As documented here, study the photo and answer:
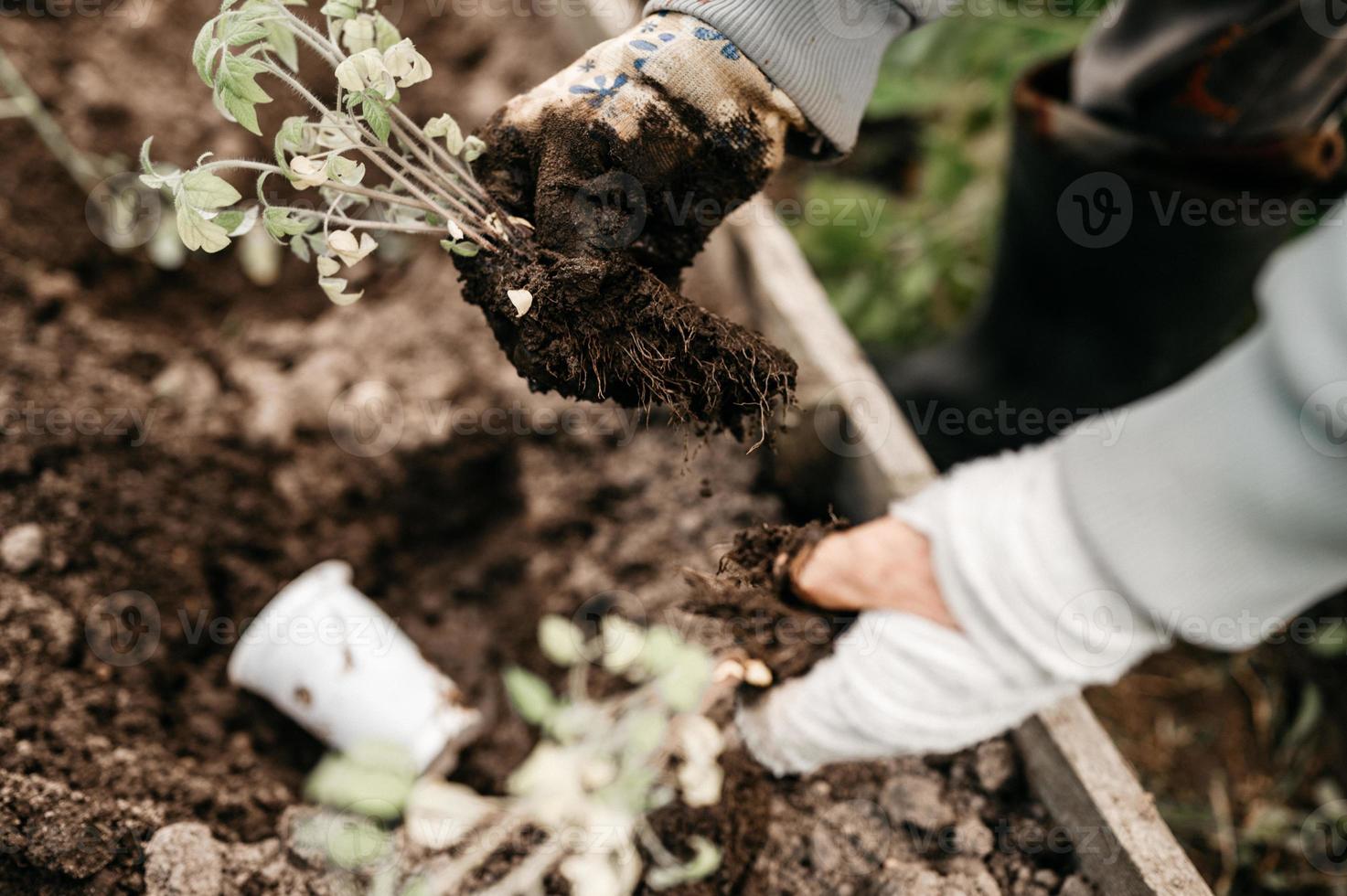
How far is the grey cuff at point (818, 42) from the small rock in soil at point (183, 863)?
111 centimetres

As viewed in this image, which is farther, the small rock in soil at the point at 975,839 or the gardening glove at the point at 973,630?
the small rock in soil at the point at 975,839

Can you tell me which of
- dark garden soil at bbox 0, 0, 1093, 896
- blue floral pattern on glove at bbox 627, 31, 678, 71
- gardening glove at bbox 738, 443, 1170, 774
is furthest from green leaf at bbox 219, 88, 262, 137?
gardening glove at bbox 738, 443, 1170, 774

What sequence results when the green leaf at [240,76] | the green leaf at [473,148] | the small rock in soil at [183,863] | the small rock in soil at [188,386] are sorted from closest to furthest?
the green leaf at [240,76] < the green leaf at [473,148] < the small rock in soil at [183,863] < the small rock in soil at [188,386]

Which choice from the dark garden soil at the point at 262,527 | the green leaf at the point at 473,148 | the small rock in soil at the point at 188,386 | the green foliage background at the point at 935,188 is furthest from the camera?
the green foliage background at the point at 935,188

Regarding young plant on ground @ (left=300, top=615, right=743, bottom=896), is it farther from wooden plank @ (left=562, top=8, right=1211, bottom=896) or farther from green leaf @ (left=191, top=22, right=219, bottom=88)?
green leaf @ (left=191, top=22, right=219, bottom=88)

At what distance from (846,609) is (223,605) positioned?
1.00 metres

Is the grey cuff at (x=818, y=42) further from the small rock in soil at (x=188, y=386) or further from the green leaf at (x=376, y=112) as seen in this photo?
the small rock in soil at (x=188, y=386)

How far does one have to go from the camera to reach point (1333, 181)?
138cm

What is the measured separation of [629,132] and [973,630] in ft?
2.15

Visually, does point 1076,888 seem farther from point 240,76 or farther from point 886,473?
point 240,76

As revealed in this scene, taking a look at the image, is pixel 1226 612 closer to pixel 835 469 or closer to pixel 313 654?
pixel 835 469

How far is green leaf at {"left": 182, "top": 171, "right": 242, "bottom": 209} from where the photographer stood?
2.40 feet

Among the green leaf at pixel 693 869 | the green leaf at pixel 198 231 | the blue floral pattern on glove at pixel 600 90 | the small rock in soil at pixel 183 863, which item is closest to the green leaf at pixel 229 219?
the green leaf at pixel 198 231

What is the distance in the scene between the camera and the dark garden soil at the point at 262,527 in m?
1.05
